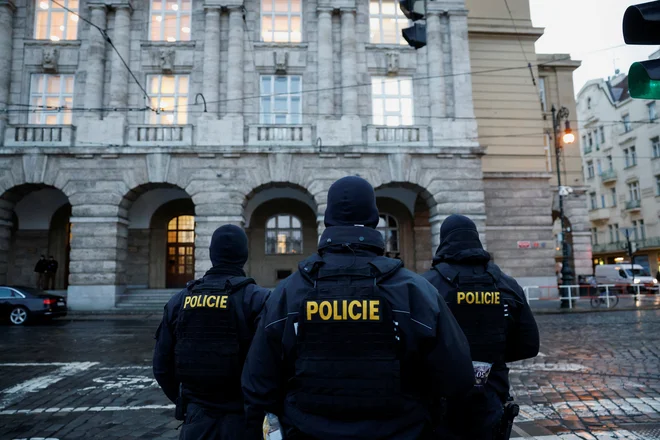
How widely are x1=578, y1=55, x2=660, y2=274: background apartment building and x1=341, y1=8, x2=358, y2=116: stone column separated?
99.8ft

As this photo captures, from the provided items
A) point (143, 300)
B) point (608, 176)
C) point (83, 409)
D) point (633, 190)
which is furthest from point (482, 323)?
point (608, 176)

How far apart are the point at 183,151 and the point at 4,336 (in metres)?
8.65

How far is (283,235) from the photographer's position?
22.5m

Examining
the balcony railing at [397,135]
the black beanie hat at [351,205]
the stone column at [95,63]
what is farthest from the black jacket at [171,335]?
the stone column at [95,63]

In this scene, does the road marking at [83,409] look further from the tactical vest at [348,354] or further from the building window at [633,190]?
the building window at [633,190]

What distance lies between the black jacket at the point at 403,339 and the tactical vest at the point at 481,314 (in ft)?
4.01

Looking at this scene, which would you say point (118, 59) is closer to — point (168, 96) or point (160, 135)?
point (168, 96)

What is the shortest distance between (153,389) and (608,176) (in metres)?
50.9

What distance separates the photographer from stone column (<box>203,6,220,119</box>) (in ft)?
61.6

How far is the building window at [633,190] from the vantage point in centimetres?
4353

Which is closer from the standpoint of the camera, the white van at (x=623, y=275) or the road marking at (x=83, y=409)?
the road marking at (x=83, y=409)

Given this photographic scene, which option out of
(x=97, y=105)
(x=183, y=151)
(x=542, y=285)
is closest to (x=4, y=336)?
(x=183, y=151)

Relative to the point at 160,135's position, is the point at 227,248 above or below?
below

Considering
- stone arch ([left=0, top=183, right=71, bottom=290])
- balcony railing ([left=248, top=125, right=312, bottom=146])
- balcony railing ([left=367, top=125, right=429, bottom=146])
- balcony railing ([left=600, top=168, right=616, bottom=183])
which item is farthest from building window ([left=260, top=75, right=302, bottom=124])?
balcony railing ([left=600, top=168, right=616, bottom=183])
